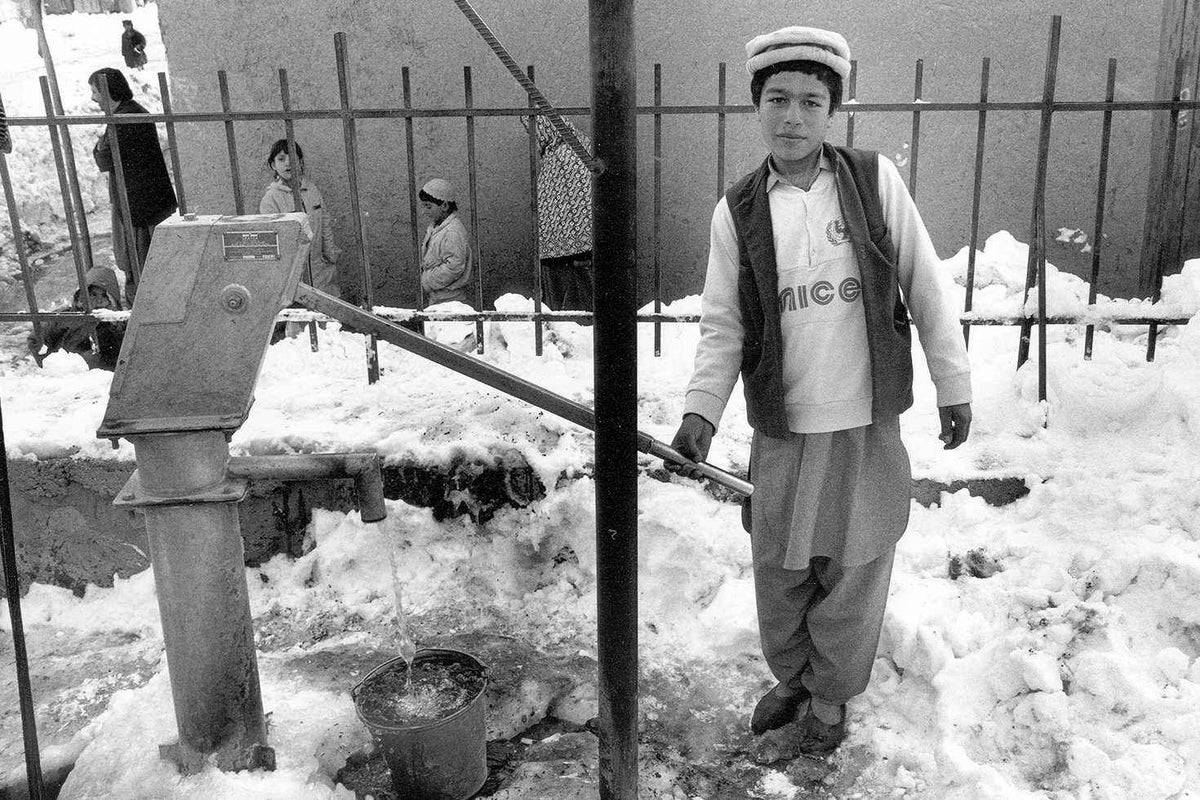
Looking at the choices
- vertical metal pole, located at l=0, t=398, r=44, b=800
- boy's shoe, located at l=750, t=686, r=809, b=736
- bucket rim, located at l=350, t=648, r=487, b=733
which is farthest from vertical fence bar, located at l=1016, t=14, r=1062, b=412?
vertical metal pole, located at l=0, t=398, r=44, b=800

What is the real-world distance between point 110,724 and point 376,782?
0.75 metres

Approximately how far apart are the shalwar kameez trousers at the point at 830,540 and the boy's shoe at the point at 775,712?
0.10 meters

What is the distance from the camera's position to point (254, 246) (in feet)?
7.36

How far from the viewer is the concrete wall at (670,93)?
5.43m

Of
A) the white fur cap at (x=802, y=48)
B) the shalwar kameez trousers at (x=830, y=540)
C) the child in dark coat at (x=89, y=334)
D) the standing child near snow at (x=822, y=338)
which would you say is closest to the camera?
the white fur cap at (x=802, y=48)

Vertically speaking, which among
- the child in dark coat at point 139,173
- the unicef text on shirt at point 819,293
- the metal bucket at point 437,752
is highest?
the child in dark coat at point 139,173

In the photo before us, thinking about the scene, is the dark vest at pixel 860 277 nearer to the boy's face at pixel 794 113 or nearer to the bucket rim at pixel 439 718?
the boy's face at pixel 794 113

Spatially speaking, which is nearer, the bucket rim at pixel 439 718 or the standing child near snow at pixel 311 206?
the bucket rim at pixel 439 718

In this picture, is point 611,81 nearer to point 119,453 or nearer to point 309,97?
point 119,453

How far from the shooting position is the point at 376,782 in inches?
102

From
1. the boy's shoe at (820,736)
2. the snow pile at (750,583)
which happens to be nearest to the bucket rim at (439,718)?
the snow pile at (750,583)

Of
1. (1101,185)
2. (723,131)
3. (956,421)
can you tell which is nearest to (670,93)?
(723,131)

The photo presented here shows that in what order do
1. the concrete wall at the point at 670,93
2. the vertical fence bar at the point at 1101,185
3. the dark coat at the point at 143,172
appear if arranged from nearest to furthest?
1. the vertical fence bar at the point at 1101,185
2. the concrete wall at the point at 670,93
3. the dark coat at the point at 143,172

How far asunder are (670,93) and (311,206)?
7.42 feet
